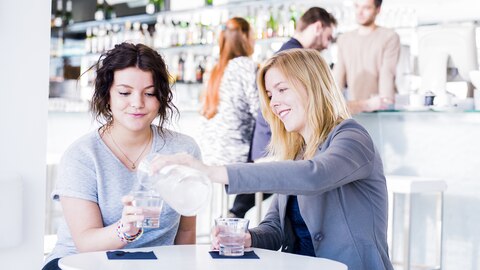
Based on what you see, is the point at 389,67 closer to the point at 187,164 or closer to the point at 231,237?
the point at 231,237

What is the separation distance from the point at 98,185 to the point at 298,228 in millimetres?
619

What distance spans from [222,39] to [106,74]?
2094 millimetres

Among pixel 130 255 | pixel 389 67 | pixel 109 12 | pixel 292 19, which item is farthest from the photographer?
pixel 109 12

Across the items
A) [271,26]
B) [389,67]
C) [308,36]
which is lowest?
[389,67]

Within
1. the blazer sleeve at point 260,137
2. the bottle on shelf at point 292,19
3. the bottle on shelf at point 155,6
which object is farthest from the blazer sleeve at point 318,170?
the bottle on shelf at point 155,6

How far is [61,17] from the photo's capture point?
8164 millimetres

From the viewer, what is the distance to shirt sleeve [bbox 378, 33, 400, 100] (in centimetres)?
437

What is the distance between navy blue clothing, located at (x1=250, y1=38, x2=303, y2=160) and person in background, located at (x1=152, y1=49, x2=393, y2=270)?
1.62 metres

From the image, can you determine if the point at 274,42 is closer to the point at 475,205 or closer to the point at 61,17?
the point at 475,205

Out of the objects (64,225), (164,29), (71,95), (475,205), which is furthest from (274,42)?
(64,225)

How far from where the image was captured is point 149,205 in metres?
1.89

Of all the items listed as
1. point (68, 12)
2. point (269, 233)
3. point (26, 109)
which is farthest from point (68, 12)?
point (269, 233)

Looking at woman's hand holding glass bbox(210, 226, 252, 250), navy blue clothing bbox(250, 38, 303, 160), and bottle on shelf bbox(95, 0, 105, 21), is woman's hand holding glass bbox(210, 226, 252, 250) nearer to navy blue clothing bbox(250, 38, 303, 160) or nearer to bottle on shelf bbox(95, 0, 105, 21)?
navy blue clothing bbox(250, 38, 303, 160)

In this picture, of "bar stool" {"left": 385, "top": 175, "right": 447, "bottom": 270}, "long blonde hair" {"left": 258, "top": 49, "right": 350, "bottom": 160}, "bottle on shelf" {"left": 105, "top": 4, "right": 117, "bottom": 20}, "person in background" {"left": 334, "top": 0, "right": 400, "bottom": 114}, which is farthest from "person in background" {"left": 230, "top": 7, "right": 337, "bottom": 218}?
"bottle on shelf" {"left": 105, "top": 4, "right": 117, "bottom": 20}
